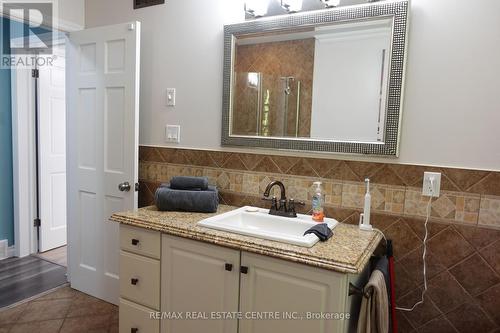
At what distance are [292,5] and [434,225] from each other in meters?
1.36

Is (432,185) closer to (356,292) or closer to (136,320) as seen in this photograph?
(356,292)

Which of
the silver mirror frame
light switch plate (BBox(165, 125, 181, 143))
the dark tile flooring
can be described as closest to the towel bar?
the silver mirror frame

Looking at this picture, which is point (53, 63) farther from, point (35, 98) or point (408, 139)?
point (408, 139)

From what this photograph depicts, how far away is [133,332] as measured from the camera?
5.70 feet

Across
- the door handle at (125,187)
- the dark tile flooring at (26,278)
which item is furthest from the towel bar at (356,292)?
the dark tile flooring at (26,278)

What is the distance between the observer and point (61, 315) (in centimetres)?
229

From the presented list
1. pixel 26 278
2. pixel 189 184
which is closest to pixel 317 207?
pixel 189 184

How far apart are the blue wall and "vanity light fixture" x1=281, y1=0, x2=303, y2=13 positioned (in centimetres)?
277

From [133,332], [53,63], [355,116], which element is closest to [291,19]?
[355,116]

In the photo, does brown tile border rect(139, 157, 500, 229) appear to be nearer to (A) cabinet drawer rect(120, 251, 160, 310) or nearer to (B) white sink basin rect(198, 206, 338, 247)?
(B) white sink basin rect(198, 206, 338, 247)

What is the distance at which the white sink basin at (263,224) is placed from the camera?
4.70 ft

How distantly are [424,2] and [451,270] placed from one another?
1267 mm

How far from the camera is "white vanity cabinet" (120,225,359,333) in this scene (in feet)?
4.11

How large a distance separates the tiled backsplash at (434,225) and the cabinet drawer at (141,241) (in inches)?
30.5
